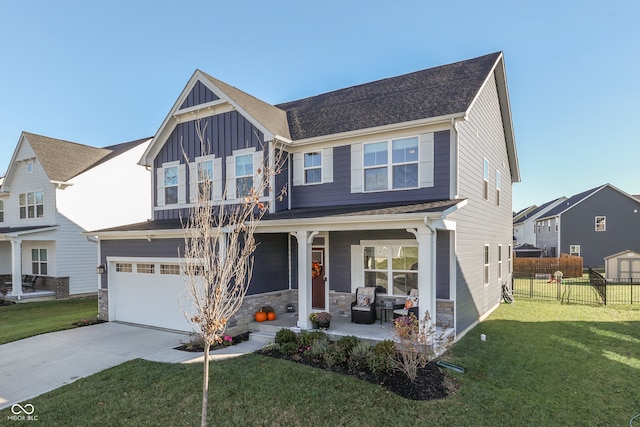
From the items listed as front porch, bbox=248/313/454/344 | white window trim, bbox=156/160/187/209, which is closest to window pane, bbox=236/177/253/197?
white window trim, bbox=156/160/187/209

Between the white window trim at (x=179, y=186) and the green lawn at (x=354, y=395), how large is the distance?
254 inches

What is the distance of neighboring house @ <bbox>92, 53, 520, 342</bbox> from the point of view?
912cm

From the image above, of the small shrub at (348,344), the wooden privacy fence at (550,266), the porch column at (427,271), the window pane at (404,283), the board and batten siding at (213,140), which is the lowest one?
the wooden privacy fence at (550,266)

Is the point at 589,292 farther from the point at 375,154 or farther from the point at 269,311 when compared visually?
the point at 269,311

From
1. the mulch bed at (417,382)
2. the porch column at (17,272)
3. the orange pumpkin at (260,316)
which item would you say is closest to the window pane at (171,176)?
the orange pumpkin at (260,316)

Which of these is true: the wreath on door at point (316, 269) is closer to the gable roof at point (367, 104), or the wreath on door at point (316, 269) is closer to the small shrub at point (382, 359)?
the gable roof at point (367, 104)

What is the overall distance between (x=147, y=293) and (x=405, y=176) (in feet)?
29.7

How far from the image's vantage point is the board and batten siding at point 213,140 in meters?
11.6

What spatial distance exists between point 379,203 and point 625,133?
20.8 metres

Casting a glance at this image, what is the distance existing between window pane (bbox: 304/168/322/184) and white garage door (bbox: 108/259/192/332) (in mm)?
4860

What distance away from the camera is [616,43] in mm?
12758

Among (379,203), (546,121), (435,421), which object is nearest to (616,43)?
(546,121)

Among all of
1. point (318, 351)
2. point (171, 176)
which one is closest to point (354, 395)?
point (318, 351)

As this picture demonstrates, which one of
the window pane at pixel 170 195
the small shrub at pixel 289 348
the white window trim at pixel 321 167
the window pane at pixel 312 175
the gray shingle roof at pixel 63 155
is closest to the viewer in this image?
the small shrub at pixel 289 348
